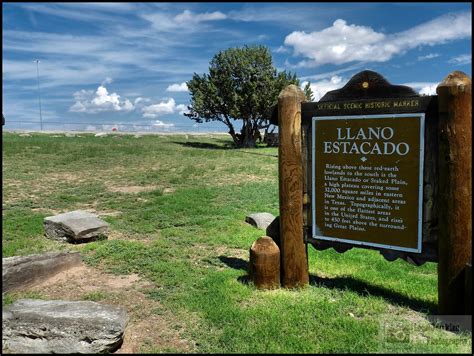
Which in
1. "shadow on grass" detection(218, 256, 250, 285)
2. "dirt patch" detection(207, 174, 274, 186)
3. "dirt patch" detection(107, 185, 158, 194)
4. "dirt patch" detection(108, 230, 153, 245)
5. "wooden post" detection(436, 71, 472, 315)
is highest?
"wooden post" detection(436, 71, 472, 315)

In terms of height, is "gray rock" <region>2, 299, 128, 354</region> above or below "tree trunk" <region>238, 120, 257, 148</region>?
below

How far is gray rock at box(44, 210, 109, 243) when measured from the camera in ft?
23.6

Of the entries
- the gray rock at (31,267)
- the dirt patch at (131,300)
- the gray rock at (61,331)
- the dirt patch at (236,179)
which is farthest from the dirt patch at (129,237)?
the dirt patch at (236,179)

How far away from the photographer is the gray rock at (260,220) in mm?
8391

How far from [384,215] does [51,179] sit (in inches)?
472

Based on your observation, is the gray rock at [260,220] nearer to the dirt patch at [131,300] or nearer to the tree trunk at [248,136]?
the dirt patch at [131,300]

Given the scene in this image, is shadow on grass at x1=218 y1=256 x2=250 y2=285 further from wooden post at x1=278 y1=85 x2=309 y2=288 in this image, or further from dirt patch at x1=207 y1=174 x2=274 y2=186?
dirt patch at x1=207 y1=174 x2=274 y2=186

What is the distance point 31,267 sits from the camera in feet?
17.7

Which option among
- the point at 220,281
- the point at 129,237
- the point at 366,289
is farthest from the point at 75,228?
the point at 366,289

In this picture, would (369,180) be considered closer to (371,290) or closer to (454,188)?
(454,188)

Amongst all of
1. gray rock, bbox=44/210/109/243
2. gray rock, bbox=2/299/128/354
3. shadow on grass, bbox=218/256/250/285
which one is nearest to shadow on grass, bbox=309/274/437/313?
shadow on grass, bbox=218/256/250/285

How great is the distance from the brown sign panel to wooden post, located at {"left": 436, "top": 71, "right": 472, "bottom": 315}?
30cm

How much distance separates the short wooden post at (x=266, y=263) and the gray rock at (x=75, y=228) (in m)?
3.42

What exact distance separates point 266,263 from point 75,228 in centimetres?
378
